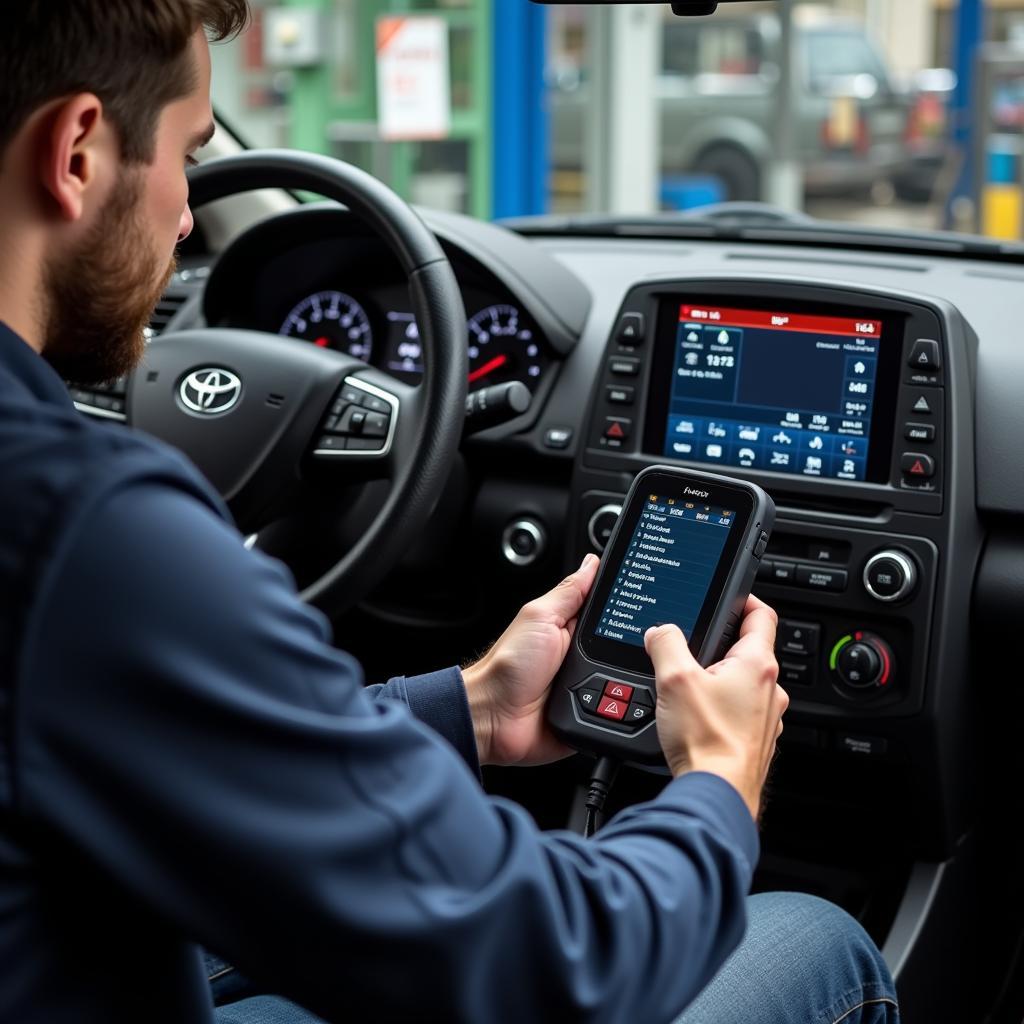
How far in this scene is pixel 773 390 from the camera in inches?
75.8

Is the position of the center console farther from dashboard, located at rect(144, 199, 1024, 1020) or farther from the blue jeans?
the blue jeans

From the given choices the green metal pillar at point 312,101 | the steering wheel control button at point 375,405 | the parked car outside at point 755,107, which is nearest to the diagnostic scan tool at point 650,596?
the steering wheel control button at point 375,405

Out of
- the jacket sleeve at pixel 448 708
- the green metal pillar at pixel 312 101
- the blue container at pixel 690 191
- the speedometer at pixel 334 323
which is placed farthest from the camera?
the blue container at pixel 690 191

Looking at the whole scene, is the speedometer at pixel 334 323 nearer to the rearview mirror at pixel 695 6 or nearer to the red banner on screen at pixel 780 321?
the red banner on screen at pixel 780 321

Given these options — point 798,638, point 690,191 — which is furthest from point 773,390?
point 690,191

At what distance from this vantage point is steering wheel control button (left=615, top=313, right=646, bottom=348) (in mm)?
2016

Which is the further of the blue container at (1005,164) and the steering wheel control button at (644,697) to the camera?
the blue container at (1005,164)

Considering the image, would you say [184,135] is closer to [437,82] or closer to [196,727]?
[196,727]

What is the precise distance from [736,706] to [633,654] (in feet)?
0.99

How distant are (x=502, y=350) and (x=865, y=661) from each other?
2.31ft

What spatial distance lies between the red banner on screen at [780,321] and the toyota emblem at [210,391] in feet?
1.91

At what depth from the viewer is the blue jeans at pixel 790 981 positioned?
134cm

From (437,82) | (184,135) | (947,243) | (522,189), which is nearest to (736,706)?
(184,135)

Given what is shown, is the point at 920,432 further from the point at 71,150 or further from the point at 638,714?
the point at 71,150
